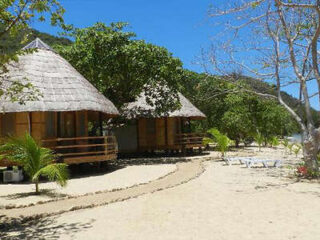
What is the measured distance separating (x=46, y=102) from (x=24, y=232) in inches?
278

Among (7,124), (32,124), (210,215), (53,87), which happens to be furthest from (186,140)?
(210,215)

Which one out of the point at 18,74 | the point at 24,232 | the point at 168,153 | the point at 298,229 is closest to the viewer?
the point at 298,229

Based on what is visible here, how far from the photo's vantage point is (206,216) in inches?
247

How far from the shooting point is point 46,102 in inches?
481

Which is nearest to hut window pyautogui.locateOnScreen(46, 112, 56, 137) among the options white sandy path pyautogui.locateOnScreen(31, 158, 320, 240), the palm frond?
the palm frond

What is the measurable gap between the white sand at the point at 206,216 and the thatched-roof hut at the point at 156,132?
1234 centimetres

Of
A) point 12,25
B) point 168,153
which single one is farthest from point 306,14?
point 168,153

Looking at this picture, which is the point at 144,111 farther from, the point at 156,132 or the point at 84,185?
the point at 84,185

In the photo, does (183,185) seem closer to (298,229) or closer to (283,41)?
(298,229)

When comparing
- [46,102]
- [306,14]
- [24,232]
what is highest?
[306,14]

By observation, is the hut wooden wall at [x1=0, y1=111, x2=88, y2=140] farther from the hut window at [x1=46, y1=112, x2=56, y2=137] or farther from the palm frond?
the palm frond

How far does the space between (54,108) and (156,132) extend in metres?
10.9

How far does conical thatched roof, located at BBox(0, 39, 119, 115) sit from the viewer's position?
12125mm

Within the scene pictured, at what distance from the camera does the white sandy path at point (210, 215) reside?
5.26 m
